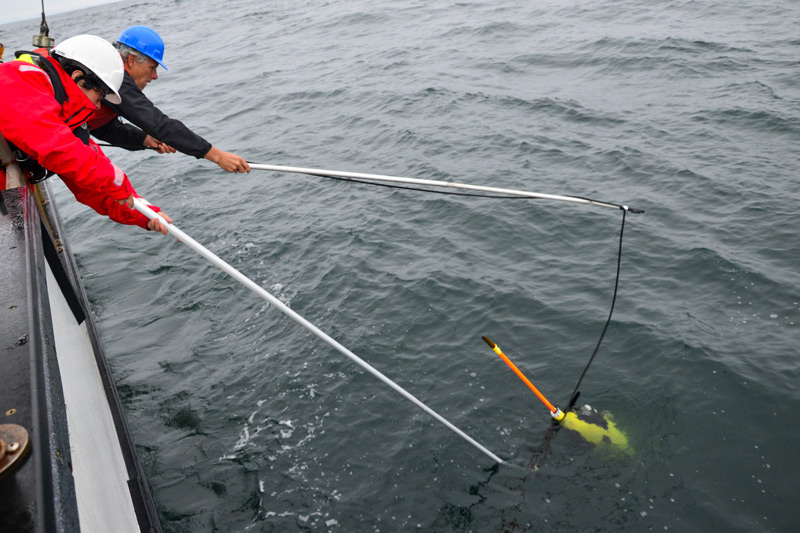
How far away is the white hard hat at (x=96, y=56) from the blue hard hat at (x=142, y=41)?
3.96 feet

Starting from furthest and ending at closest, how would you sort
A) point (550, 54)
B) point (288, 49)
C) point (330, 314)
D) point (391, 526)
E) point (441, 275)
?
point (288, 49) < point (550, 54) < point (441, 275) < point (330, 314) < point (391, 526)

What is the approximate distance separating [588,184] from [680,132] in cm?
337

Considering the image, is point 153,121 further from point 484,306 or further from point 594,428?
point 594,428

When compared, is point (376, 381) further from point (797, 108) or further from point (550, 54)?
point (550, 54)

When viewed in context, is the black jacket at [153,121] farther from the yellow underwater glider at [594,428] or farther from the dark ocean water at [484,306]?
the yellow underwater glider at [594,428]

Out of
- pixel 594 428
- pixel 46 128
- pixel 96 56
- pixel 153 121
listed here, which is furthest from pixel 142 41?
pixel 594 428

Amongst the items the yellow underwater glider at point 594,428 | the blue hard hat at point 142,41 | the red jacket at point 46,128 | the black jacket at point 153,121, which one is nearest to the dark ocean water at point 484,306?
the yellow underwater glider at point 594,428

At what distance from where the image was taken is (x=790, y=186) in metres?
10.1

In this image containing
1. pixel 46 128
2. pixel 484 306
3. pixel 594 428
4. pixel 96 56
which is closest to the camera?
pixel 46 128

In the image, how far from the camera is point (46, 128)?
13.5 ft

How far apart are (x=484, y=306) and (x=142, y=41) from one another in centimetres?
554

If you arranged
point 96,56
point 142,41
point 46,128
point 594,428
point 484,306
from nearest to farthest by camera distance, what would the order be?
point 46,128 < point 96,56 < point 142,41 < point 594,428 < point 484,306

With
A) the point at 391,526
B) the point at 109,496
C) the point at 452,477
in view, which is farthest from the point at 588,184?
the point at 109,496

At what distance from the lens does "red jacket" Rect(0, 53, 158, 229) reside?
407 cm
